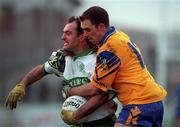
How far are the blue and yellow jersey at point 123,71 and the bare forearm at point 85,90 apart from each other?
95 mm

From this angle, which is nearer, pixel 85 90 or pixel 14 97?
pixel 85 90

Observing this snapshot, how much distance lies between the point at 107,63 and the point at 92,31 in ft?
1.17

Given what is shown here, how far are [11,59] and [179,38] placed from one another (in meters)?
5.12

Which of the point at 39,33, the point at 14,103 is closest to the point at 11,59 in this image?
the point at 39,33

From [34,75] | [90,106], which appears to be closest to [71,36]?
[34,75]

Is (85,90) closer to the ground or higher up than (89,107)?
higher up

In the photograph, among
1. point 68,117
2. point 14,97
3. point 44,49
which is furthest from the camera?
point 44,49

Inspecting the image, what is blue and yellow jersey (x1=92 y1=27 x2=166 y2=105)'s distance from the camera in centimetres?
830

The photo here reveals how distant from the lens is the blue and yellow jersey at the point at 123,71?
27.2ft

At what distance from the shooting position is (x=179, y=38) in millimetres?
25641

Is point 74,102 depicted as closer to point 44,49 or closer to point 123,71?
point 123,71

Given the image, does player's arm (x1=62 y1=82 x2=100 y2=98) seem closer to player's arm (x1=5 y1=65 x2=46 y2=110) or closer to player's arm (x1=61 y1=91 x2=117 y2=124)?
player's arm (x1=61 y1=91 x2=117 y2=124)

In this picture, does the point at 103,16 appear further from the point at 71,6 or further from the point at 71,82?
the point at 71,6

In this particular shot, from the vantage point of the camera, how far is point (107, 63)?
8.30m
